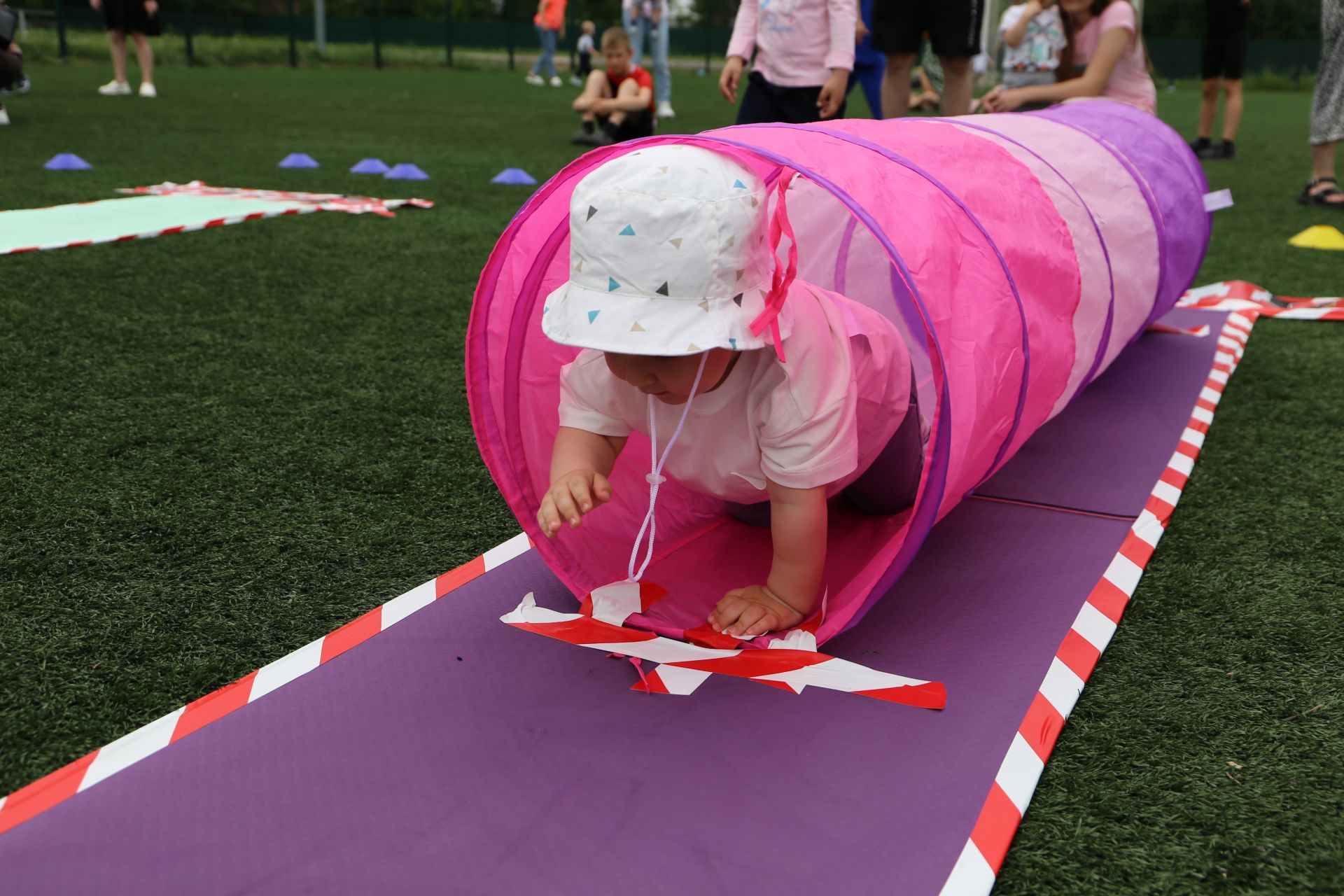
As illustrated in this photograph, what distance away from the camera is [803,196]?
2.65 metres

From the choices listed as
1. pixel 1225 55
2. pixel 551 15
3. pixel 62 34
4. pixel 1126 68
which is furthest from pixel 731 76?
pixel 62 34

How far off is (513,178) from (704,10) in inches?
833

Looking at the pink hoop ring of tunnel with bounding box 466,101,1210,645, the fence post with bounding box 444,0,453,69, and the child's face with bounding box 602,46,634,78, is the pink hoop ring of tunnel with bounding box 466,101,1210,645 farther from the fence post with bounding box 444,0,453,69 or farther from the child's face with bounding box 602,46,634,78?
the fence post with bounding box 444,0,453,69

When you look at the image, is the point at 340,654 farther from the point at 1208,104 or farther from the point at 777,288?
the point at 1208,104

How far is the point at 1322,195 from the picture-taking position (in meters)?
6.21

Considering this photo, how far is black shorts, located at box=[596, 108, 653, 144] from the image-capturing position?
26.5 feet

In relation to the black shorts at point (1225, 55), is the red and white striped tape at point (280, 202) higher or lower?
lower

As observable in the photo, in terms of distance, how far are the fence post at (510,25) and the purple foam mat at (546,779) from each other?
20379mm

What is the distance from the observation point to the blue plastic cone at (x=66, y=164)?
19.6 feet

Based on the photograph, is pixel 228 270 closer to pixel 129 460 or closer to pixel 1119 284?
pixel 129 460

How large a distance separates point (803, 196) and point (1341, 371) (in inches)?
69.3

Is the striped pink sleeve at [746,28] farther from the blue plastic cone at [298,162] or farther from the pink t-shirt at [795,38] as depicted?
the blue plastic cone at [298,162]

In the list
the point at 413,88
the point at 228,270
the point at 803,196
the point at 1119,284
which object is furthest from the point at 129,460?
the point at 413,88

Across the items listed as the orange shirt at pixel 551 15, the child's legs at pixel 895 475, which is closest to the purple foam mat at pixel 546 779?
the child's legs at pixel 895 475
